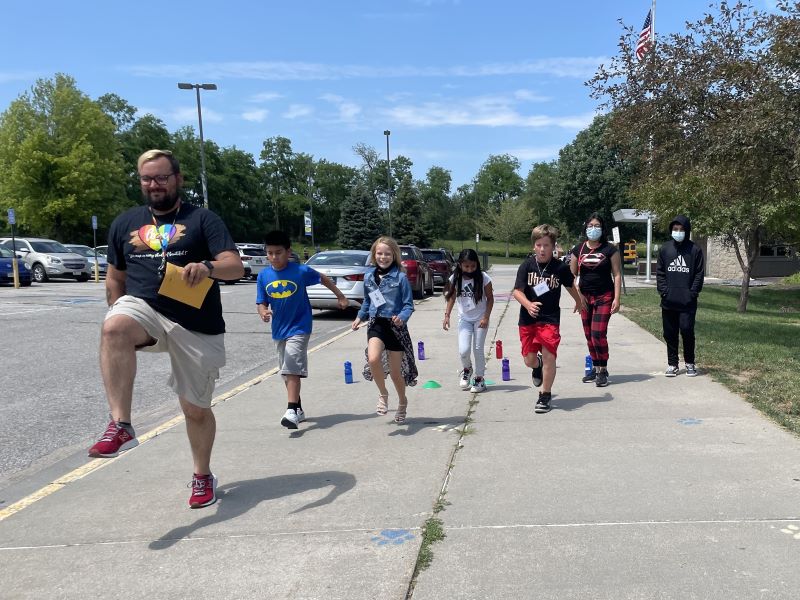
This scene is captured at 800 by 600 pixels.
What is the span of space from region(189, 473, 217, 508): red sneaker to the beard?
152 cm

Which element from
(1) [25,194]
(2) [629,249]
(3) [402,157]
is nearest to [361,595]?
(2) [629,249]

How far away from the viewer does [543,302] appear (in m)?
6.23

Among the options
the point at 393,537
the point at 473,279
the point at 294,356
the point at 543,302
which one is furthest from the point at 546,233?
the point at 393,537

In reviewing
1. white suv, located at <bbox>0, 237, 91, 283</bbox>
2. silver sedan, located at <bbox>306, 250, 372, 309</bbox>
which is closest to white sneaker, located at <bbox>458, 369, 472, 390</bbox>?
silver sedan, located at <bbox>306, 250, 372, 309</bbox>

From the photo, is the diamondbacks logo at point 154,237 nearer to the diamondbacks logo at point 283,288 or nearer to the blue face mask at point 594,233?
the diamondbacks logo at point 283,288

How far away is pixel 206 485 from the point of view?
3.94 m

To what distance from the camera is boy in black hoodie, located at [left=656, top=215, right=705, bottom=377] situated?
7.42 metres

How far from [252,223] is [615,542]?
94243 mm

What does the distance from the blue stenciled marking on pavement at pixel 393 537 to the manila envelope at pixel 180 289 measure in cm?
149

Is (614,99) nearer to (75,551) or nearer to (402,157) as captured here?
(75,551)

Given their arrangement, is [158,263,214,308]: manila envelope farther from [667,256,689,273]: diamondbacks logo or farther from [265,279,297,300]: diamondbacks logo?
[667,256,689,273]: diamondbacks logo

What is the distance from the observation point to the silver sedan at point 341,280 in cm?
1476

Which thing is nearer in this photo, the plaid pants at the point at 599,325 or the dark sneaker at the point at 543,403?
the dark sneaker at the point at 543,403

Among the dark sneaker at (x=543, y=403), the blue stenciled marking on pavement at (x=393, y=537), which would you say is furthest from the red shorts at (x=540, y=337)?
the blue stenciled marking on pavement at (x=393, y=537)
